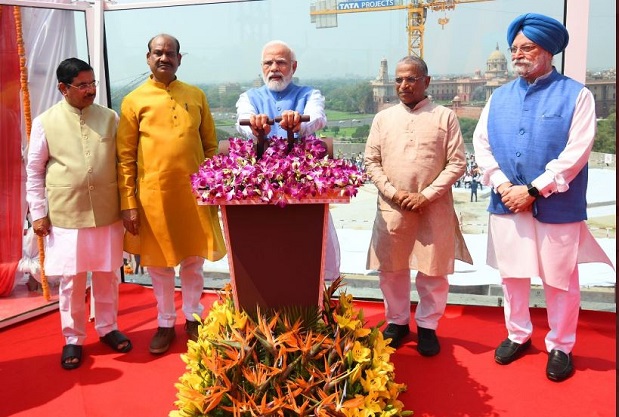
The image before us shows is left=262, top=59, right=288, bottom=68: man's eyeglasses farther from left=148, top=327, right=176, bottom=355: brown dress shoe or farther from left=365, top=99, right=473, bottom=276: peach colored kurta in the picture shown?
left=148, top=327, right=176, bottom=355: brown dress shoe

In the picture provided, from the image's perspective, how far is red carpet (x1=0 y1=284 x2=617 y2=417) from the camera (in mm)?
3004

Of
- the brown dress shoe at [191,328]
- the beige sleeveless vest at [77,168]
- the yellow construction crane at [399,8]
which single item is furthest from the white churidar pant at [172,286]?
the yellow construction crane at [399,8]

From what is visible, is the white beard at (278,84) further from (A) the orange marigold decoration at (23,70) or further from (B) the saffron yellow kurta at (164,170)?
(A) the orange marigold decoration at (23,70)

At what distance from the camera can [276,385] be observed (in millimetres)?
2586

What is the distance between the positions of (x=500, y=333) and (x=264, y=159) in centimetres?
217

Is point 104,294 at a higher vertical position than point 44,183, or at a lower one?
lower

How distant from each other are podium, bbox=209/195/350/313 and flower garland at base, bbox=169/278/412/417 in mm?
99

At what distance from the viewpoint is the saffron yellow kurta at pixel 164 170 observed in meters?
3.48

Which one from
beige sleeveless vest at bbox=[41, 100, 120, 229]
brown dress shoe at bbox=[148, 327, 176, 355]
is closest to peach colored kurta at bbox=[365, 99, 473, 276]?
brown dress shoe at bbox=[148, 327, 176, 355]

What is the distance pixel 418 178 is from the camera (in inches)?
132

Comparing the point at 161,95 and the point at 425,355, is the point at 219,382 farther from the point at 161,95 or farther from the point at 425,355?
the point at 161,95

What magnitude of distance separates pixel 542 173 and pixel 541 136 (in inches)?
7.5

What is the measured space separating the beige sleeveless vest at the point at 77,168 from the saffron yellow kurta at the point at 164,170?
0.10m

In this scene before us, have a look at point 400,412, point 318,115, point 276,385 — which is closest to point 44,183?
point 318,115
